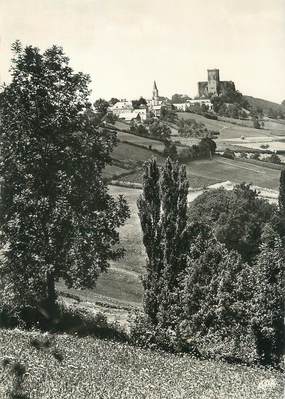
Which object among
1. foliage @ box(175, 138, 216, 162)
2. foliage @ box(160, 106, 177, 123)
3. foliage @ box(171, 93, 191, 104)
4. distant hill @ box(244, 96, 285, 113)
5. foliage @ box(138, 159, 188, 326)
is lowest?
foliage @ box(138, 159, 188, 326)

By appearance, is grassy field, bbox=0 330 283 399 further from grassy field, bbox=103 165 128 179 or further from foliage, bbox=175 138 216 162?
foliage, bbox=175 138 216 162

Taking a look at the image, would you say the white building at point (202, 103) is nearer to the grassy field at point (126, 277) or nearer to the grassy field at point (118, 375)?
the grassy field at point (126, 277)

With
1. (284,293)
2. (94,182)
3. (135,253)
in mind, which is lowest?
(135,253)

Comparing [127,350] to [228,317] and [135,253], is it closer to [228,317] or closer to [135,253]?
[228,317]

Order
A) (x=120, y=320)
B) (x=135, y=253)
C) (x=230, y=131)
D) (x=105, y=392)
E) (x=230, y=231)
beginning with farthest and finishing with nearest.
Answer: (x=230, y=131) → (x=230, y=231) → (x=135, y=253) → (x=120, y=320) → (x=105, y=392)

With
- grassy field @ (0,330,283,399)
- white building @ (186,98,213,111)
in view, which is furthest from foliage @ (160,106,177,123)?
grassy field @ (0,330,283,399)

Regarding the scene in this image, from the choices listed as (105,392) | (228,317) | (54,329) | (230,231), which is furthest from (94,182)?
(230,231)
